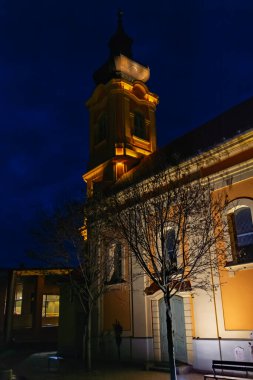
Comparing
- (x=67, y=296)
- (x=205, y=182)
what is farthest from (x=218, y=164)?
(x=67, y=296)

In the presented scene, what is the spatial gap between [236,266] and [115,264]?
7.88m

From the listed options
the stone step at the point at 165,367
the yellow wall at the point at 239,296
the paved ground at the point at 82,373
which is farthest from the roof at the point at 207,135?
the paved ground at the point at 82,373

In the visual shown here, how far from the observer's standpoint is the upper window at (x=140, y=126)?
28.7m

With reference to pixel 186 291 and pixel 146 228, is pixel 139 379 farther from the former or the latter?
pixel 146 228

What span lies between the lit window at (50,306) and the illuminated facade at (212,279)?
49.4ft

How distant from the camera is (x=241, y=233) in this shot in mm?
15852

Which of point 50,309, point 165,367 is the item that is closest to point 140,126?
point 165,367

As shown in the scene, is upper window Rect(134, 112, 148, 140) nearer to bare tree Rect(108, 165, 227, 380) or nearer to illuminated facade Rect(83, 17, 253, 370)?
illuminated facade Rect(83, 17, 253, 370)

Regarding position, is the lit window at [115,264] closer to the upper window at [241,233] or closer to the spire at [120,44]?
the upper window at [241,233]

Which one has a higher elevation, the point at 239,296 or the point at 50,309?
the point at 50,309

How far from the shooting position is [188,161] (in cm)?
1772

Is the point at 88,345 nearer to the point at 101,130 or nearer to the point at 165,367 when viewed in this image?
the point at 165,367

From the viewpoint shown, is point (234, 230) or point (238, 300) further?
point (234, 230)

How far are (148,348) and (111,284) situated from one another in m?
4.27
